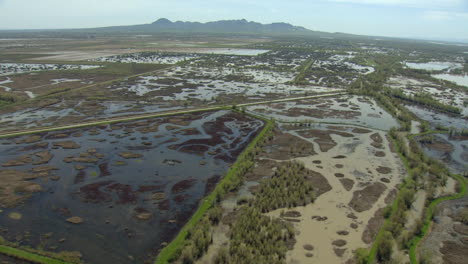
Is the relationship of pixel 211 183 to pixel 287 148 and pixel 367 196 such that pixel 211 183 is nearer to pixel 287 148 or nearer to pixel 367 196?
pixel 287 148

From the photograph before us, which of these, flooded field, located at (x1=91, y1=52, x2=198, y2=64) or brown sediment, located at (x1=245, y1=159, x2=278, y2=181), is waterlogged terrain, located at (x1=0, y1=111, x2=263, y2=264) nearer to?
brown sediment, located at (x1=245, y1=159, x2=278, y2=181)

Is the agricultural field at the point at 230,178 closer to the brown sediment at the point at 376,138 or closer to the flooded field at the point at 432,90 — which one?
the brown sediment at the point at 376,138

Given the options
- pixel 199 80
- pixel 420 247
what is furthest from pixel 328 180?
pixel 199 80

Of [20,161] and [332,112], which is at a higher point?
[332,112]

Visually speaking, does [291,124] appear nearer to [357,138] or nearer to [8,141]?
[357,138]

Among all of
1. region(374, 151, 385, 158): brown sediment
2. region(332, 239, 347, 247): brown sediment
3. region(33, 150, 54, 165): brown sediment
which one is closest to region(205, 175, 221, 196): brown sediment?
region(332, 239, 347, 247): brown sediment

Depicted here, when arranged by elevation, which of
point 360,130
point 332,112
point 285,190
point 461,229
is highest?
point 332,112

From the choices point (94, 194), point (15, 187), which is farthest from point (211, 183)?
point (15, 187)

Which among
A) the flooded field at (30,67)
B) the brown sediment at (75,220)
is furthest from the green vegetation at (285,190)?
the flooded field at (30,67)
